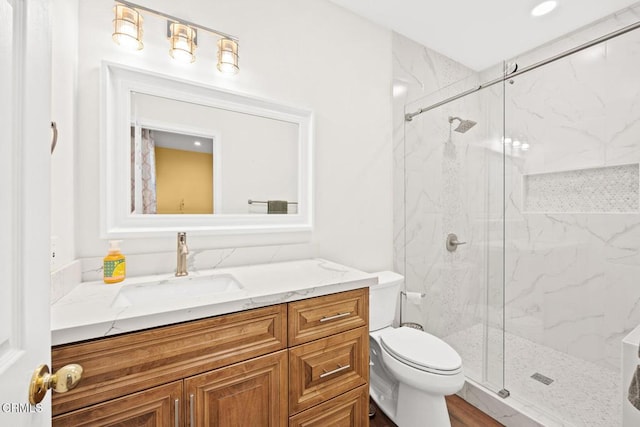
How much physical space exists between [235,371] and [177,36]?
4.72 feet

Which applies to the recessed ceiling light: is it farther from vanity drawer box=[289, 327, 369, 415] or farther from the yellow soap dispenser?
the yellow soap dispenser

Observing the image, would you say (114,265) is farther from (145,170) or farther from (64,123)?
(64,123)

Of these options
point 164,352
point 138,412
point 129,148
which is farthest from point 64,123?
point 138,412

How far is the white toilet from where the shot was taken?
1354mm

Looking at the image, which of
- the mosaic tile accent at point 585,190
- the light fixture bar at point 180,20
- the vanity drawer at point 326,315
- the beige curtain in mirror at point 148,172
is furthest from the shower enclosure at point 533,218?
the beige curtain in mirror at point 148,172

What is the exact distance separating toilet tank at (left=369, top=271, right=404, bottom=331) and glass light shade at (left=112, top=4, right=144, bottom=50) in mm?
1674

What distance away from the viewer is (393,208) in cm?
211

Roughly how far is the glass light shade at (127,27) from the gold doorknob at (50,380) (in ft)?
4.18

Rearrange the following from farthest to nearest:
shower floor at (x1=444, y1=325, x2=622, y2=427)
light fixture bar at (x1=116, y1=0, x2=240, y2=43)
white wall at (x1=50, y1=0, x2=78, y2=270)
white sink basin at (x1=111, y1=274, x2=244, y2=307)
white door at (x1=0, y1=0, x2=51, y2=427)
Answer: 1. shower floor at (x1=444, y1=325, x2=622, y2=427)
2. light fixture bar at (x1=116, y1=0, x2=240, y2=43)
3. white sink basin at (x1=111, y1=274, x2=244, y2=307)
4. white wall at (x1=50, y1=0, x2=78, y2=270)
5. white door at (x1=0, y1=0, x2=51, y2=427)

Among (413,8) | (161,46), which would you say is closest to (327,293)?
(161,46)

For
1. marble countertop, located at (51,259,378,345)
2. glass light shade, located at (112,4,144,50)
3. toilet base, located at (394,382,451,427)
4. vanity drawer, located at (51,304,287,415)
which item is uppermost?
glass light shade, located at (112,4,144,50)

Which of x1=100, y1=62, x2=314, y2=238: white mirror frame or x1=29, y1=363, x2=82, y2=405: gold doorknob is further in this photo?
x1=100, y1=62, x2=314, y2=238: white mirror frame

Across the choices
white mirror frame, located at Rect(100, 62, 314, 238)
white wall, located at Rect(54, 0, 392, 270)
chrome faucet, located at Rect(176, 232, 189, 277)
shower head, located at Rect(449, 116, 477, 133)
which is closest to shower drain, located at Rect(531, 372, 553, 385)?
white wall, located at Rect(54, 0, 392, 270)

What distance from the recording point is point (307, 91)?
68.6 inches
